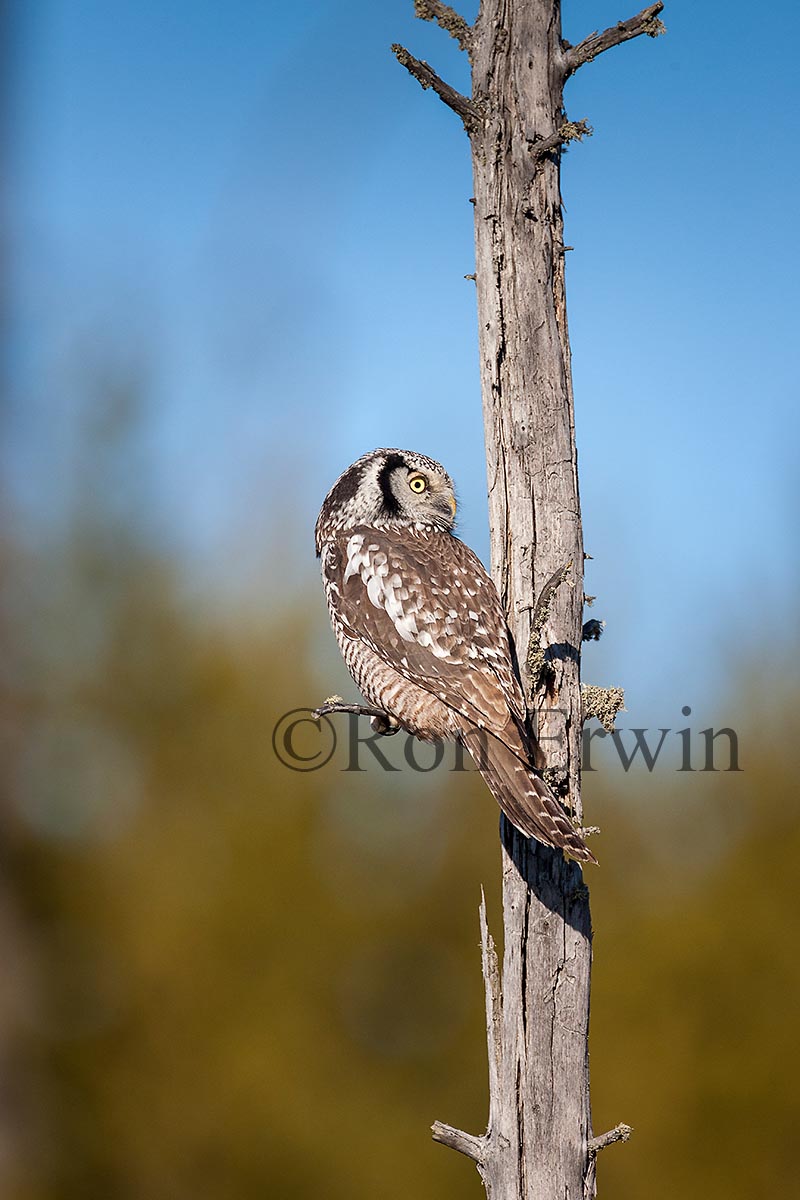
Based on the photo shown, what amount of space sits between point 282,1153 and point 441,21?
41.6 feet

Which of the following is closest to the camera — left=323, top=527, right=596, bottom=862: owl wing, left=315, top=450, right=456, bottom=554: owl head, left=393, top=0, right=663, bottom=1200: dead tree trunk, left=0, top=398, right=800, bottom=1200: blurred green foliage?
left=323, top=527, right=596, bottom=862: owl wing

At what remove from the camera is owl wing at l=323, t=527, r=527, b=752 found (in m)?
3.84

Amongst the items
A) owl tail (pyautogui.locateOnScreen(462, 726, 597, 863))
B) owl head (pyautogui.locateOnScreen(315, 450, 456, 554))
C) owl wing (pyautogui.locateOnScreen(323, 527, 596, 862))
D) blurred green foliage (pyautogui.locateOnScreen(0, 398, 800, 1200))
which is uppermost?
owl head (pyautogui.locateOnScreen(315, 450, 456, 554))

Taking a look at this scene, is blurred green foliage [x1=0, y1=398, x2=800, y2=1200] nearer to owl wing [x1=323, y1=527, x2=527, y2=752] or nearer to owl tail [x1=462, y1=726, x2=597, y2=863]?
owl wing [x1=323, y1=527, x2=527, y2=752]

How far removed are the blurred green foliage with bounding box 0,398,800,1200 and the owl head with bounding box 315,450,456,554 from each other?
293 inches

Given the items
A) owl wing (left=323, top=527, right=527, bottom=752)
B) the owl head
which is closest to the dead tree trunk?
owl wing (left=323, top=527, right=527, bottom=752)

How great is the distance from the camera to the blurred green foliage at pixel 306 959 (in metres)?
12.1

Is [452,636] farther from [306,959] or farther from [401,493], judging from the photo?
[306,959]

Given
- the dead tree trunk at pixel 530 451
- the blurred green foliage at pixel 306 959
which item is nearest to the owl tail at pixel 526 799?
the dead tree trunk at pixel 530 451

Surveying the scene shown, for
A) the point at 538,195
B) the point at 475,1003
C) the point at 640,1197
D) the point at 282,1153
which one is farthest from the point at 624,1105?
the point at 538,195

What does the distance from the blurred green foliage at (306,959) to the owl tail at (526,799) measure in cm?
860

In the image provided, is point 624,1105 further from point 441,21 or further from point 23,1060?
point 441,21

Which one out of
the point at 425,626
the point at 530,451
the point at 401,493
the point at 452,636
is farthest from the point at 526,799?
the point at 401,493

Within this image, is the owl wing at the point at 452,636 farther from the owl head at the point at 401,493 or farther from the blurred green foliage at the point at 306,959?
the blurred green foliage at the point at 306,959
